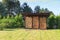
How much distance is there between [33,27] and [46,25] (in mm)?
2125

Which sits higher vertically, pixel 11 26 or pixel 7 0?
pixel 7 0

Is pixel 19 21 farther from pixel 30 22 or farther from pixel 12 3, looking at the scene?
pixel 12 3

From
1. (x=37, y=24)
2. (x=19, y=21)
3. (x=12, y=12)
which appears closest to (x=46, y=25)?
(x=37, y=24)

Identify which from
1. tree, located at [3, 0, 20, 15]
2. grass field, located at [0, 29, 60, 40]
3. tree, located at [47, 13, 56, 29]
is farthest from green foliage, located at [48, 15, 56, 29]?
tree, located at [3, 0, 20, 15]

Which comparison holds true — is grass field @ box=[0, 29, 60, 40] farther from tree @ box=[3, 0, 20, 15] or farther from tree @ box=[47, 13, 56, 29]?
tree @ box=[3, 0, 20, 15]

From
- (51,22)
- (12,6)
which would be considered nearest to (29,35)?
(51,22)

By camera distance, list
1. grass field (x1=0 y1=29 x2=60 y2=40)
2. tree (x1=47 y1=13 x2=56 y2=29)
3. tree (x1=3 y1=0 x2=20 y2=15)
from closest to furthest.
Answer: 1. grass field (x1=0 y1=29 x2=60 y2=40)
2. tree (x1=47 y1=13 x2=56 y2=29)
3. tree (x1=3 y1=0 x2=20 y2=15)

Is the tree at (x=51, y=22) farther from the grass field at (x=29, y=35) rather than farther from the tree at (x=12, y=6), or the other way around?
the tree at (x=12, y=6)

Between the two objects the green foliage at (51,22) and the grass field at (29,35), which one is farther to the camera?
the green foliage at (51,22)

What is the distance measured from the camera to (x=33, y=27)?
3322 cm

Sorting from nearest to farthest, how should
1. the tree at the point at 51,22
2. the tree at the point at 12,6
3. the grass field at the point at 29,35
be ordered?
the grass field at the point at 29,35 < the tree at the point at 51,22 < the tree at the point at 12,6

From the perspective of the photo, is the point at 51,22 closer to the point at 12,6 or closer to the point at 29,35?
the point at 29,35

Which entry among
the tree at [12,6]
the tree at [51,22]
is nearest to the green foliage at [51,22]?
the tree at [51,22]

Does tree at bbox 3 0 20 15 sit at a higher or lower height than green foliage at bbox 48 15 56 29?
higher
